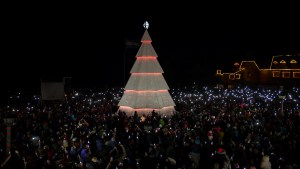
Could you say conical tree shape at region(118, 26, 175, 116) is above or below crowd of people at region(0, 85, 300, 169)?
above

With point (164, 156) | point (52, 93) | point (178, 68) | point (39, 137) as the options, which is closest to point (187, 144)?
point (164, 156)

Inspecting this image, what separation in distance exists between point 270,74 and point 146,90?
82.4ft

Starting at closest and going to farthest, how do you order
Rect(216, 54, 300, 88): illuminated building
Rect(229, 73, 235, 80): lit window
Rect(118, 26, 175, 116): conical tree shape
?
1. Rect(118, 26, 175, 116): conical tree shape
2. Rect(216, 54, 300, 88): illuminated building
3. Rect(229, 73, 235, 80): lit window

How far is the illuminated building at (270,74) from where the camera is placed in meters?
41.6

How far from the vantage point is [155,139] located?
14062mm

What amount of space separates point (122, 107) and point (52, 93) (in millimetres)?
6432

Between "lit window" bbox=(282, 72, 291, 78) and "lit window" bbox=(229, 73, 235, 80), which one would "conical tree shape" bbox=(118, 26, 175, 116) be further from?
"lit window" bbox=(229, 73, 235, 80)

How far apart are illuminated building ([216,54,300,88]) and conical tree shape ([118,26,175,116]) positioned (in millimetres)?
21784

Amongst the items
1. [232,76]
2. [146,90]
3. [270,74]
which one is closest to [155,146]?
[146,90]

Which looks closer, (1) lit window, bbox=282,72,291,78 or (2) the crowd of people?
(2) the crowd of people

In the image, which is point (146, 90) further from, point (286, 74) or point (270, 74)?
point (270, 74)

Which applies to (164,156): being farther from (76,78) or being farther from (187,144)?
(76,78)

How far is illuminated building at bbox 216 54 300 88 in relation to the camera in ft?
136

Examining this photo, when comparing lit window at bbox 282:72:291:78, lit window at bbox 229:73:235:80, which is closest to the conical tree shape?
lit window at bbox 282:72:291:78
